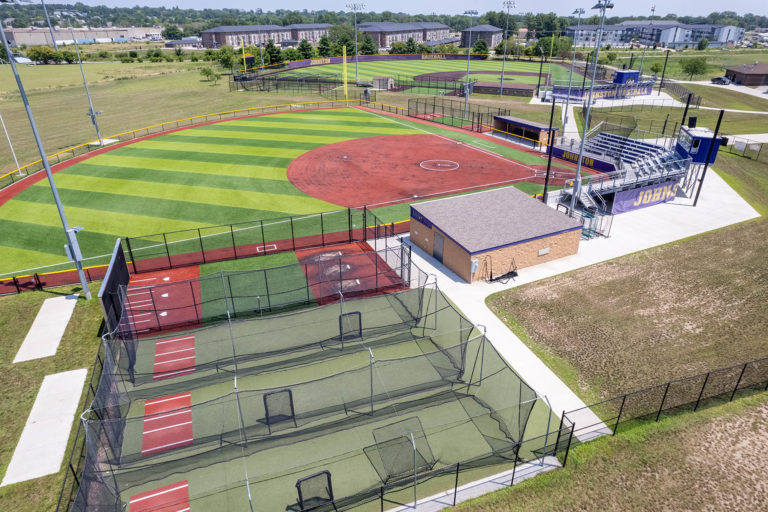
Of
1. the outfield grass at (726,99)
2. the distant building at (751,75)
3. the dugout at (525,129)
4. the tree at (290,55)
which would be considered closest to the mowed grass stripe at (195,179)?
the dugout at (525,129)

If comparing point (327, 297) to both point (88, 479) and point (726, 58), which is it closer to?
point (88, 479)

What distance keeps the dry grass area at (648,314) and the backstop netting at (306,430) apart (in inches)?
180

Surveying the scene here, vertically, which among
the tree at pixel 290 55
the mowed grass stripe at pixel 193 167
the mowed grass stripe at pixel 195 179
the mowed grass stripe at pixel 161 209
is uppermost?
the tree at pixel 290 55

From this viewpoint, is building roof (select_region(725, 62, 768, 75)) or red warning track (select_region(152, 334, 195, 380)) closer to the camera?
red warning track (select_region(152, 334, 195, 380))

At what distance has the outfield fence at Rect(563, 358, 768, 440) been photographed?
57.0 feet

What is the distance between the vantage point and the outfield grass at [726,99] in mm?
81688

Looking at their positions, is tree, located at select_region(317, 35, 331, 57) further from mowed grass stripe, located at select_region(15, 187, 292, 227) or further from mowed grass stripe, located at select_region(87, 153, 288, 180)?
mowed grass stripe, located at select_region(15, 187, 292, 227)

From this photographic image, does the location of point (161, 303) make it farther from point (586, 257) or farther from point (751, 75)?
point (751, 75)

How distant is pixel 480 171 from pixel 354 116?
30.4 m

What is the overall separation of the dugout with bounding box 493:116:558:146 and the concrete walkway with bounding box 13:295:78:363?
4768cm

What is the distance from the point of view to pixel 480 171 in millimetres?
46156

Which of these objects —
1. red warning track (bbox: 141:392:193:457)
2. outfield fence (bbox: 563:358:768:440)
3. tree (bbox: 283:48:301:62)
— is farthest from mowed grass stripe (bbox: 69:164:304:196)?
tree (bbox: 283:48:301:62)

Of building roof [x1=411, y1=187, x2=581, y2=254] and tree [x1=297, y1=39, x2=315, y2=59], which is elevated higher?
tree [x1=297, y1=39, x2=315, y2=59]

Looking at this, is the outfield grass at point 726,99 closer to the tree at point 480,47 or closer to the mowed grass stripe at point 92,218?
the tree at point 480,47
